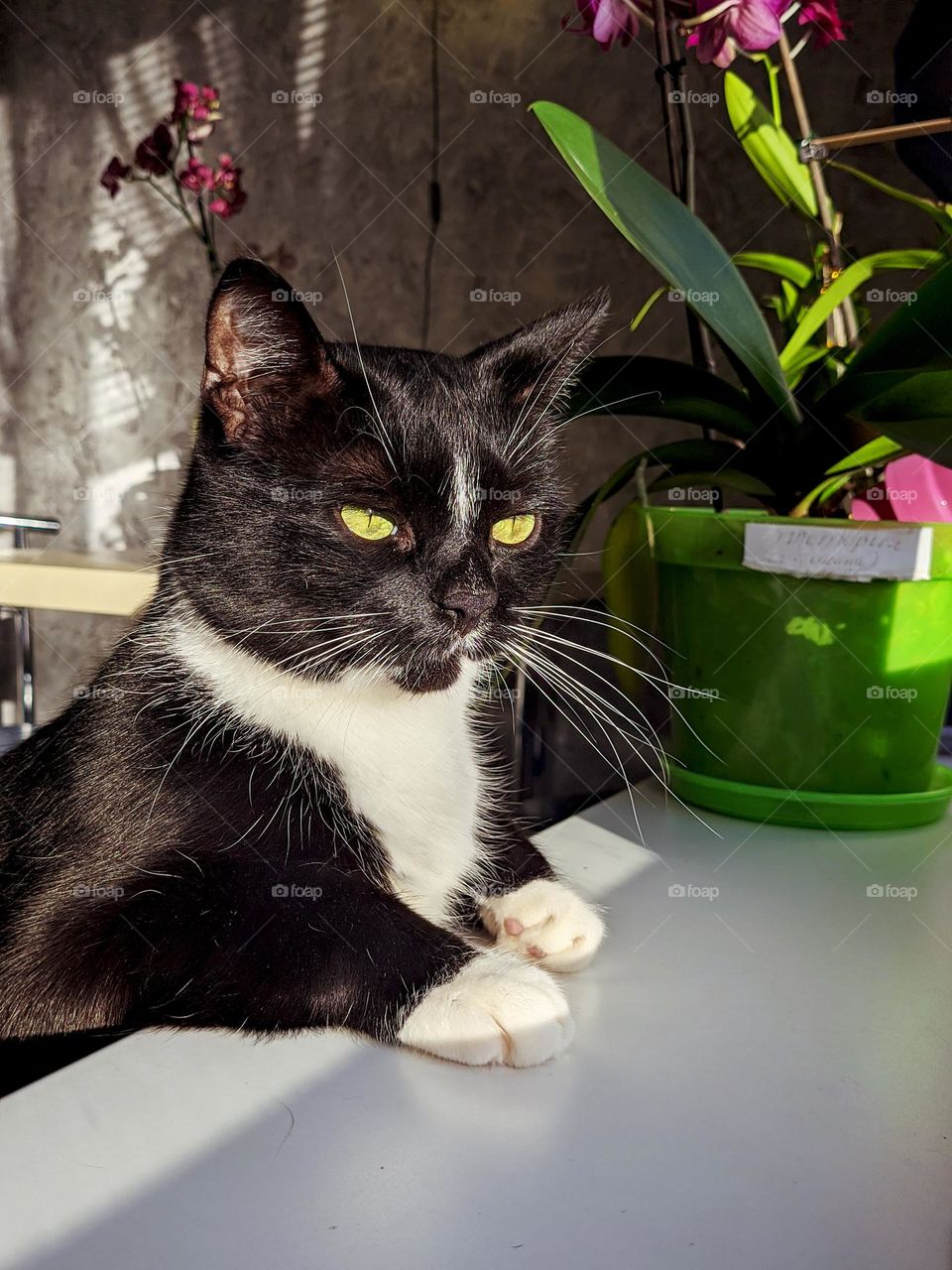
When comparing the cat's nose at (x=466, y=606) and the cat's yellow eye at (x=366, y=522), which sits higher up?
the cat's yellow eye at (x=366, y=522)

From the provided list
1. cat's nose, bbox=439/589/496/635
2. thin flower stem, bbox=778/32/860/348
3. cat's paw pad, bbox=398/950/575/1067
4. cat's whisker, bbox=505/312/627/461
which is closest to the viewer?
cat's paw pad, bbox=398/950/575/1067

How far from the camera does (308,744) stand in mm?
707

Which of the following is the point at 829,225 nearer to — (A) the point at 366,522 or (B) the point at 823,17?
(B) the point at 823,17

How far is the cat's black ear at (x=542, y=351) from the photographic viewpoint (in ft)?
2.64

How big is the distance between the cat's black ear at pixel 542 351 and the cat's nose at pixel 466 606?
21 centimetres

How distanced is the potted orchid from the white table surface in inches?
11.1

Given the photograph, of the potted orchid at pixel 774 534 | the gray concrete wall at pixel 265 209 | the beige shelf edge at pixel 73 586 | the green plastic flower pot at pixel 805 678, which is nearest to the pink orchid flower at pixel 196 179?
the beige shelf edge at pixel 73 586

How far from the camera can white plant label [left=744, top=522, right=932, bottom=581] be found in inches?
35.4

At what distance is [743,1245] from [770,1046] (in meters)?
0.17

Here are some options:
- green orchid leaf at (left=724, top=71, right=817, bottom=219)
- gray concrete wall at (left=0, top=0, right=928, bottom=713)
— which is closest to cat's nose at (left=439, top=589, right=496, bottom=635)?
green orchid leaf at (left=724, top=71, right=817, bottom=219)

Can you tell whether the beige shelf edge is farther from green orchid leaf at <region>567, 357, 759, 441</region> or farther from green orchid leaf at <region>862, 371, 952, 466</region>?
green orchid leaf at <region>862, 371, 952, 466</region>

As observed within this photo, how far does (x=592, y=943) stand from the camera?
0.70m

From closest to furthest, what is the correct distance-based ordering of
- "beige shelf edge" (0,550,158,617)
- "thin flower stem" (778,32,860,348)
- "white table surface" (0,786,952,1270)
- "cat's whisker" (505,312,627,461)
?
"white table surface" (0,786,952,1270)
"cat's whisker" (505,312,627,461)
"thin flower stem" (778,32,860,348)
"beige shelf edge" (0,550,158,617)

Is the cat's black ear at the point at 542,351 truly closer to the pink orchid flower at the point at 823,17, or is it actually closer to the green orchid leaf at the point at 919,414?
the green orchid leaf at the point at 919,414
